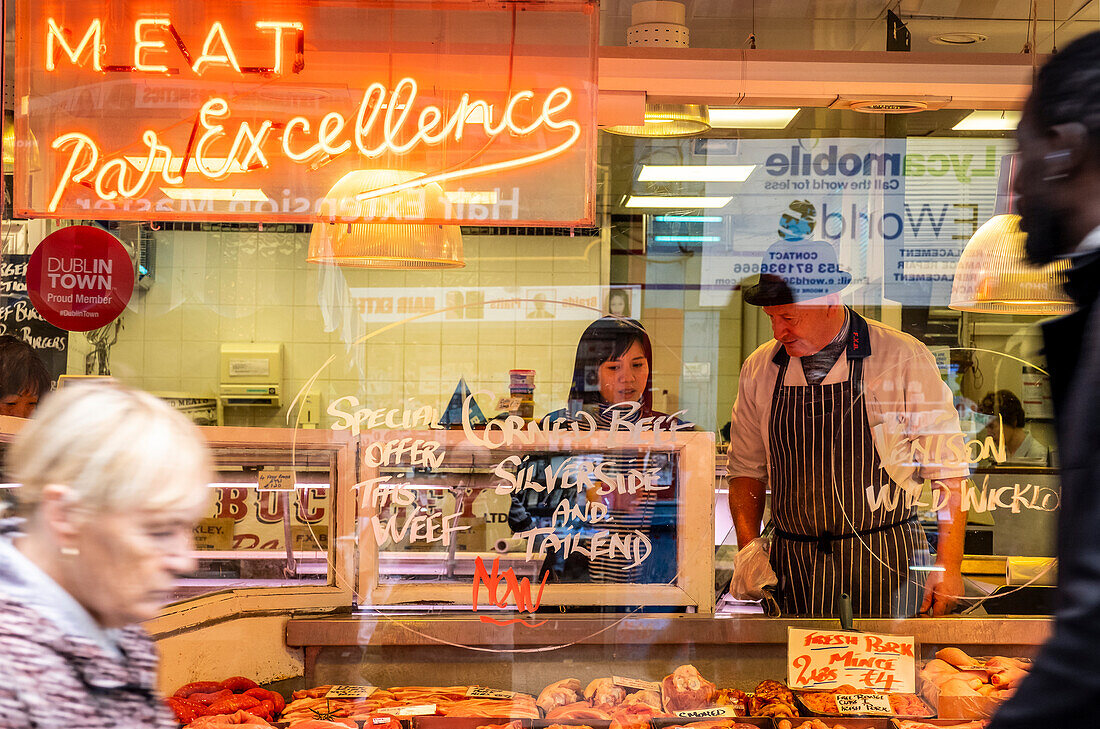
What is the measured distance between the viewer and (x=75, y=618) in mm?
1183

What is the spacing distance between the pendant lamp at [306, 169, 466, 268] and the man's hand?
2.44 m

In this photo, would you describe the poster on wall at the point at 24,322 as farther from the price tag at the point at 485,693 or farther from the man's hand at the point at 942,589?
the man's hand at the point at 942,589

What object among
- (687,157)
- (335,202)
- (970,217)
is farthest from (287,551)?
(970,217)

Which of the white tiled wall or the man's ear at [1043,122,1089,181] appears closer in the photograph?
the man's ear at [1043,122,1089,181]

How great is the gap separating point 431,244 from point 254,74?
0.94 meters

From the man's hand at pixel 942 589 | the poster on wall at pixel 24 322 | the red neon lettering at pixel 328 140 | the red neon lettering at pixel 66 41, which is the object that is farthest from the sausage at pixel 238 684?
the man's hand at pixel 942 589

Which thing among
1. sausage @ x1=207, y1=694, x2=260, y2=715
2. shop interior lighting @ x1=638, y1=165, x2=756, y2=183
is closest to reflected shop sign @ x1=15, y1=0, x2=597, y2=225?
sausage @ x1=207, y1=694, x2=260, y2=715

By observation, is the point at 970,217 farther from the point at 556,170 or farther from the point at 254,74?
the point at 254,74

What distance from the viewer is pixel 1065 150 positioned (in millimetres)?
1213

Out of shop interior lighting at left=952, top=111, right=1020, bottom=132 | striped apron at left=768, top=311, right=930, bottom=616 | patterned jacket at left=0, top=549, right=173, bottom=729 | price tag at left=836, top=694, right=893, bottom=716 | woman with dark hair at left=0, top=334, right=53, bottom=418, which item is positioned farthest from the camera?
shop interior lighting at left=952, top=111, right=1020, bottom=132

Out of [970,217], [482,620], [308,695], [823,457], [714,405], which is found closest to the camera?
[308,695]

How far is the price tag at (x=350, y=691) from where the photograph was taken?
335cm

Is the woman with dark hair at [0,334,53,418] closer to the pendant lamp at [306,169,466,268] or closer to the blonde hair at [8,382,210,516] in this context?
the pendant lamp at [306,169,466,268]

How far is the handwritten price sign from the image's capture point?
3.35m
